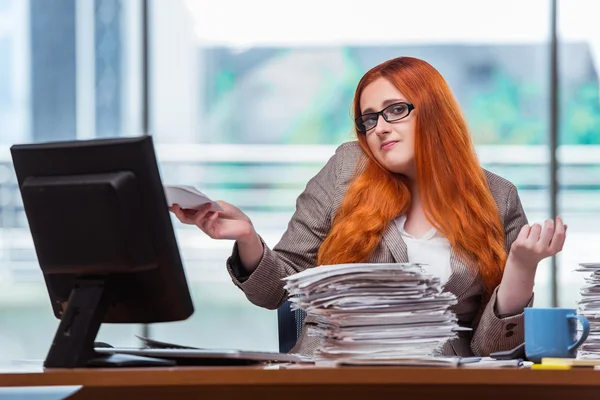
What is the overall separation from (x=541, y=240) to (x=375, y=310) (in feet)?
1.18

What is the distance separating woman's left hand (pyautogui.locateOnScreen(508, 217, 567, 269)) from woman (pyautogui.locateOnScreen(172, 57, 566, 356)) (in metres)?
0.35

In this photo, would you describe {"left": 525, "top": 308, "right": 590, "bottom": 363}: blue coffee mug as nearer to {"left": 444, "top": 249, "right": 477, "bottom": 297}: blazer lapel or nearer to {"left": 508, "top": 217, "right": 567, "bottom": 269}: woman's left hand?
{"left": 508, "top": 217, "right": 567, "bottom": 269}: woman's left hand

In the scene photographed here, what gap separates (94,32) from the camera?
4336mm

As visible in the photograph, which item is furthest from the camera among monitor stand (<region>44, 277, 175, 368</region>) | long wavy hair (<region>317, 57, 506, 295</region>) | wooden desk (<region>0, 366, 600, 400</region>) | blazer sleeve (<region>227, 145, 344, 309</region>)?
long wavy hair (<region>317, 57, 506, 295</region>)

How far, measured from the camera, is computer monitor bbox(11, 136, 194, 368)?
4.47ft

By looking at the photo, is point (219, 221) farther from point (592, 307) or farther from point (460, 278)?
point (592, 307)

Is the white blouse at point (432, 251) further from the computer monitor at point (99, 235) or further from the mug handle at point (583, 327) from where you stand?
the computer monitor at point (99, 235)

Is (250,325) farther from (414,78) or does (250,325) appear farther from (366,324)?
(366,324)

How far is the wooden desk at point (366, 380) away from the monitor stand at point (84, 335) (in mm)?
103

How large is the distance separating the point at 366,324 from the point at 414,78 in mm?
902

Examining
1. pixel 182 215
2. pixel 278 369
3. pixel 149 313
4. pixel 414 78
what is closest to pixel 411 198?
pixel 414 78

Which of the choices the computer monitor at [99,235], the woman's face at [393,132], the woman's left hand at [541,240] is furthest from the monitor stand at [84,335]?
the woman's face at [393,132]

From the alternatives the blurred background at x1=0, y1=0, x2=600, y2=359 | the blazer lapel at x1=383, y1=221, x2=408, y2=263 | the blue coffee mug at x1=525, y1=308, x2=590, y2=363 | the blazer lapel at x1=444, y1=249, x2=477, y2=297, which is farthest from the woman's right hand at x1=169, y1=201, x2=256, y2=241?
the blurred background at x1=0, y1=0, x2=600, y2=359

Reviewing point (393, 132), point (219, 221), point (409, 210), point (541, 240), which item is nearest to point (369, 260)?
point (409, 210)
